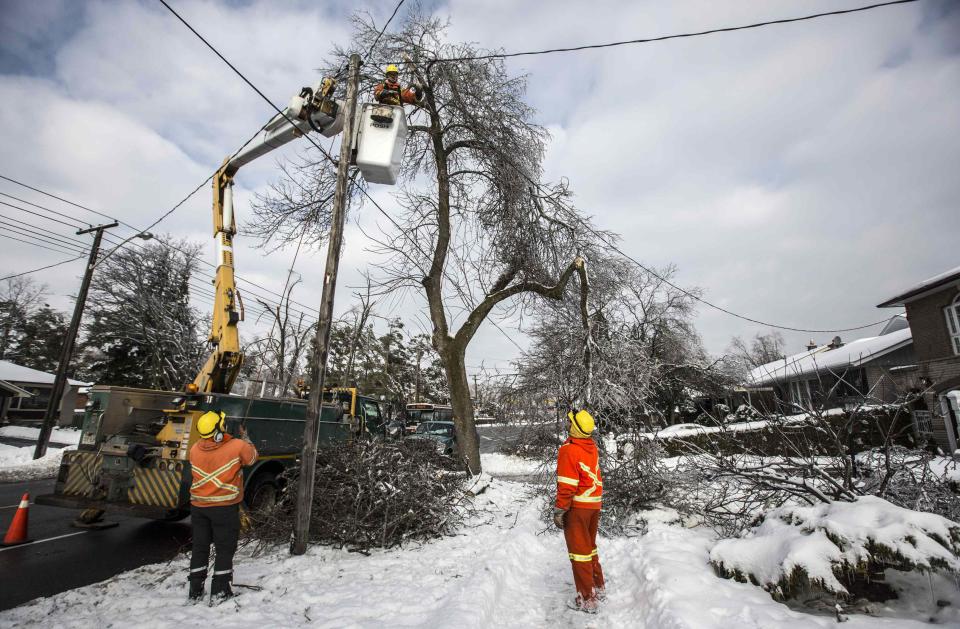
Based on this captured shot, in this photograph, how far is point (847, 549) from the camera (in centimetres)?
325

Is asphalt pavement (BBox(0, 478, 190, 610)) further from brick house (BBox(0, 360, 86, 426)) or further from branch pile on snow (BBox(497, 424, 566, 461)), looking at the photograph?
brick house (BBox(0, 360, 86, 426))

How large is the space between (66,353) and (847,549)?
66.9 feet

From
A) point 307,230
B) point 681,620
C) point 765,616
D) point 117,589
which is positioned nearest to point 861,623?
point 765,616

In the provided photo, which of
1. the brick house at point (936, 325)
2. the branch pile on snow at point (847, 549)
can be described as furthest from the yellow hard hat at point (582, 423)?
the brick house at point (936, 325)

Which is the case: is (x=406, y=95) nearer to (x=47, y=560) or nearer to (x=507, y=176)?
(x=507, y=176)

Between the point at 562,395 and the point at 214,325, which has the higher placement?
the point at 214,325

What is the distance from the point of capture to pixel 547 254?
11.7m

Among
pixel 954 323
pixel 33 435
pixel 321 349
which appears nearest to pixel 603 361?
pixel 321 349

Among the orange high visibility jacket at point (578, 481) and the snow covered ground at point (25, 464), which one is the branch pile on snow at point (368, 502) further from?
the snow covered ground at point (25, 464)

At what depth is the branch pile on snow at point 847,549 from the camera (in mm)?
3061

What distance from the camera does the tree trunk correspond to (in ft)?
34.8

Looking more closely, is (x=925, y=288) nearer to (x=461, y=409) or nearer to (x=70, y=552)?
(x=461, y=409)

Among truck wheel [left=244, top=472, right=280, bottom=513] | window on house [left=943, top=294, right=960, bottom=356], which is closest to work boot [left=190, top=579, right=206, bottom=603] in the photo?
truck wheel [left=244, top=472, right=280, bottom=513]

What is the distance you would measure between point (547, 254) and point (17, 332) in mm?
47437
